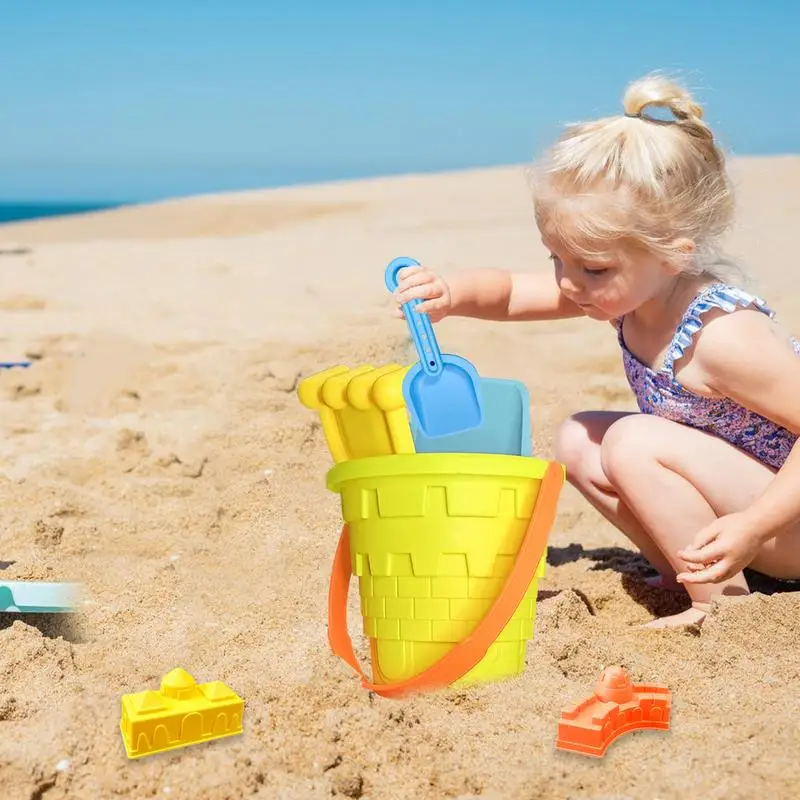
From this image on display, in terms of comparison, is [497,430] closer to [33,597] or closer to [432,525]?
[432,525]

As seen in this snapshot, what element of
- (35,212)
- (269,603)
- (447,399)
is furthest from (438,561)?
(35,212)

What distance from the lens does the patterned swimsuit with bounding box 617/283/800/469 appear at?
175cm

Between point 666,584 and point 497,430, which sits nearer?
point 497,430

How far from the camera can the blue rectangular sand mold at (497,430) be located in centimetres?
155

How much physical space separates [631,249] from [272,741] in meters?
0.92

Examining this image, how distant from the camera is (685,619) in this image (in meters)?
1.74

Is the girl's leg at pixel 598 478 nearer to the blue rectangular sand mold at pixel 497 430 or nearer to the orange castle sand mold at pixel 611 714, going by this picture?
the blue rectangular sand mold at pixel 497 430

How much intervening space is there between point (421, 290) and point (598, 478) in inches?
20.8

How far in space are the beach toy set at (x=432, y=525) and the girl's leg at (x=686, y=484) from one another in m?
0.36

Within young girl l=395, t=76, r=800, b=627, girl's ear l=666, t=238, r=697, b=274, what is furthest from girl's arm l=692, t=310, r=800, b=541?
girl's ear l=666, t=238, r=697, b=274

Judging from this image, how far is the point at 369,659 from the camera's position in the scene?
1.60 metres

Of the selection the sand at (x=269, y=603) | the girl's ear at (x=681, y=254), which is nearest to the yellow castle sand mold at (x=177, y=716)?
the sand at (x=269, y=603)

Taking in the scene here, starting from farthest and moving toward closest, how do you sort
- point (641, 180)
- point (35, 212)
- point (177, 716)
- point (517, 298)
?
point (35, 212), point (517, 298), point (641, 180), point (177, 716)

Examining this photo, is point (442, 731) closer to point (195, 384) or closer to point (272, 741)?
point (272, 741)
